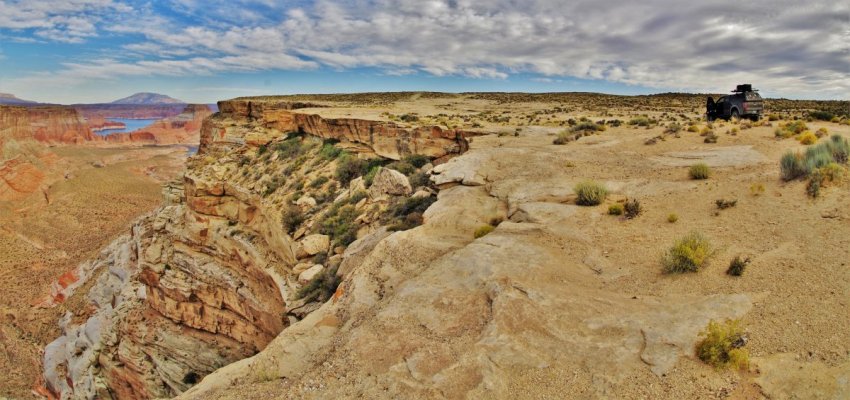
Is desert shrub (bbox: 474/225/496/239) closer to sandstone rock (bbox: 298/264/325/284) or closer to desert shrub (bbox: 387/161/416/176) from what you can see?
sandstone rock (bbox: 298/264/325/284)

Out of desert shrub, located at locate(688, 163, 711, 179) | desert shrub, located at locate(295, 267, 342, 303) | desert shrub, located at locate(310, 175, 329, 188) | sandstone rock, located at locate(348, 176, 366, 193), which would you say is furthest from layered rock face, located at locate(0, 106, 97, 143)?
desert shrub, located at locate(688, 163, 711, 179)

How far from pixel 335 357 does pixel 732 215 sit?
7.91 m

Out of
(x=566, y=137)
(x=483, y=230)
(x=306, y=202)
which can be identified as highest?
(x=566, y=137)

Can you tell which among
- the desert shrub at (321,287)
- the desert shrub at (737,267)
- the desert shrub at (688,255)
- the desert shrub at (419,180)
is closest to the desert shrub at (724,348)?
the desert shrub at (737,267)

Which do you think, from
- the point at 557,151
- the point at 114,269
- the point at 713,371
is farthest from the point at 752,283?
the point at 114,269

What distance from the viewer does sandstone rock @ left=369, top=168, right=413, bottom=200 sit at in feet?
51.5

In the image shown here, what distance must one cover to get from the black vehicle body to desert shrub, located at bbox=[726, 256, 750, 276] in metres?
16.9

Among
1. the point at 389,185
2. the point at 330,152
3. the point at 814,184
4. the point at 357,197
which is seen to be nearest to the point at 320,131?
the point at 330,152

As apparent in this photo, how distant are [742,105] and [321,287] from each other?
1989 cm

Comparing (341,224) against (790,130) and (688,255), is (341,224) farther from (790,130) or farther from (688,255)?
(790,130)

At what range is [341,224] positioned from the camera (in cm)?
1590

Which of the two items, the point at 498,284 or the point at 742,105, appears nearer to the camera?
the point at 498,284

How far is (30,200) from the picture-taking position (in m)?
61.4

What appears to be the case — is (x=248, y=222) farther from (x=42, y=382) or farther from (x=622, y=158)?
(x=622, y=158)
